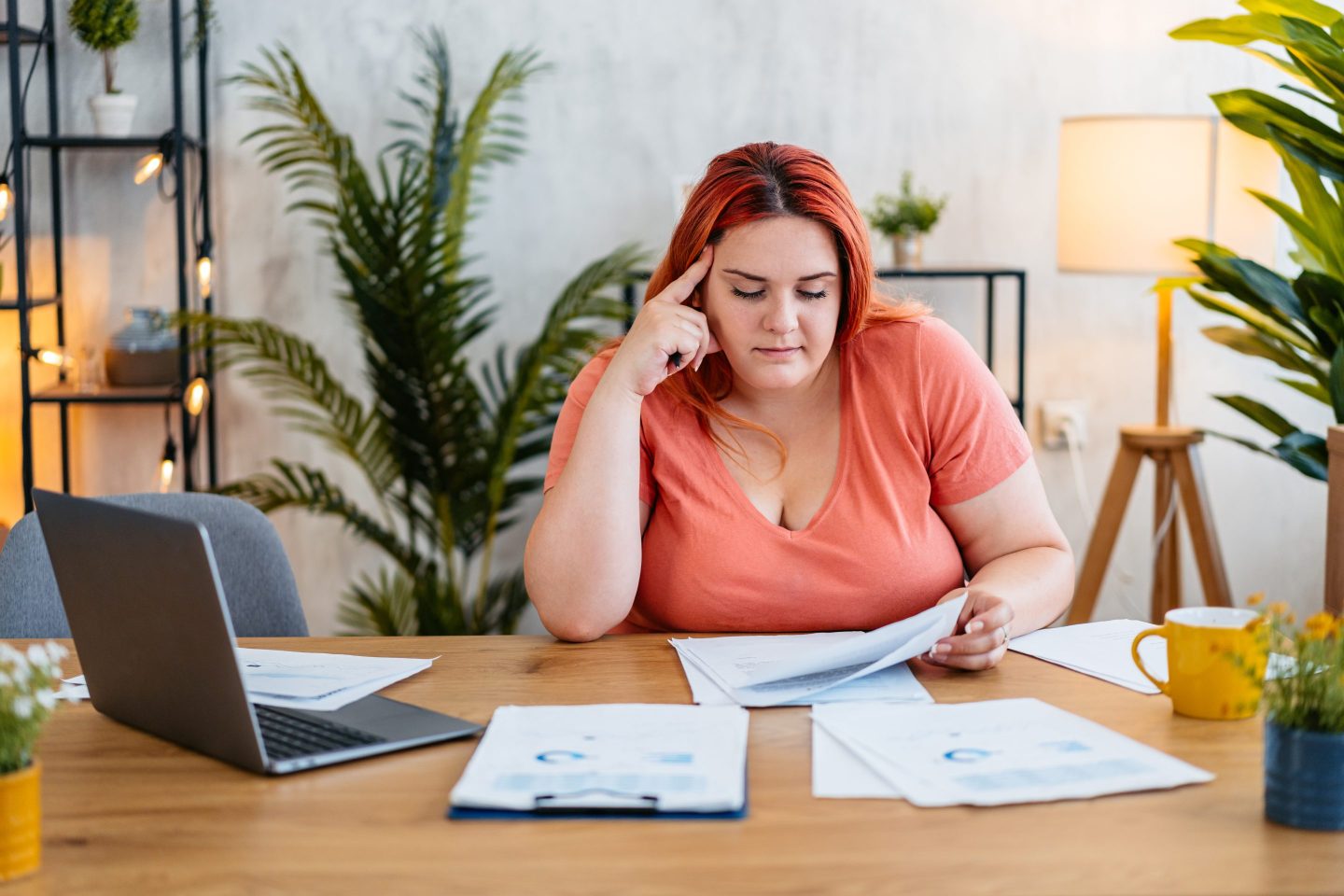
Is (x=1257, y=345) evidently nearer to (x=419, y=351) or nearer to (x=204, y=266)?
(x=419, y=351)

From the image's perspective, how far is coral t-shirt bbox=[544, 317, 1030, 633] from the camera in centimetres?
158

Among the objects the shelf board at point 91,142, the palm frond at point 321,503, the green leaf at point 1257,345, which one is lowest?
the palm frond at point 321,503

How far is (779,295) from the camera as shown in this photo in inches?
62.9

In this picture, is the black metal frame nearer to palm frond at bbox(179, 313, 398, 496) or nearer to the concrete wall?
the concrete wall

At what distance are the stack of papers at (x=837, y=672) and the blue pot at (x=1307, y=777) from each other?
34 cm

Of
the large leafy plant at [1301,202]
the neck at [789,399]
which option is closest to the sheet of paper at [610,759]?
the neck at [789,399]

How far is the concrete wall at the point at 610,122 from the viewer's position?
318 centimetres

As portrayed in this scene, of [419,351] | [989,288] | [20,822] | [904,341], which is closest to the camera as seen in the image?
[20,822]

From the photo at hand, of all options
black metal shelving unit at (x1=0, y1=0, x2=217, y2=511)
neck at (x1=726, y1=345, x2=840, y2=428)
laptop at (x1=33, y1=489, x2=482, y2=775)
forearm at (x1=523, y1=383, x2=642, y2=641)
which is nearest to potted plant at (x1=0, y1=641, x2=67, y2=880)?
laptop at (x1=33, y1=489, x2=482, y2=775)

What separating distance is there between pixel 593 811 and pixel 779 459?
0.81 m

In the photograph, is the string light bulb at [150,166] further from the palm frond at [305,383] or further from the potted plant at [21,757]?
the potted plant at [21,757]

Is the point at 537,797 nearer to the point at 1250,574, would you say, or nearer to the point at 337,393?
the point at 337,393

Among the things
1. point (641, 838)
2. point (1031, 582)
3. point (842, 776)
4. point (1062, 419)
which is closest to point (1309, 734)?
point (842, 776)

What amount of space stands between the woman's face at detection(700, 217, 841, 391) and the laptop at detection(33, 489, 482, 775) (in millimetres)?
653
